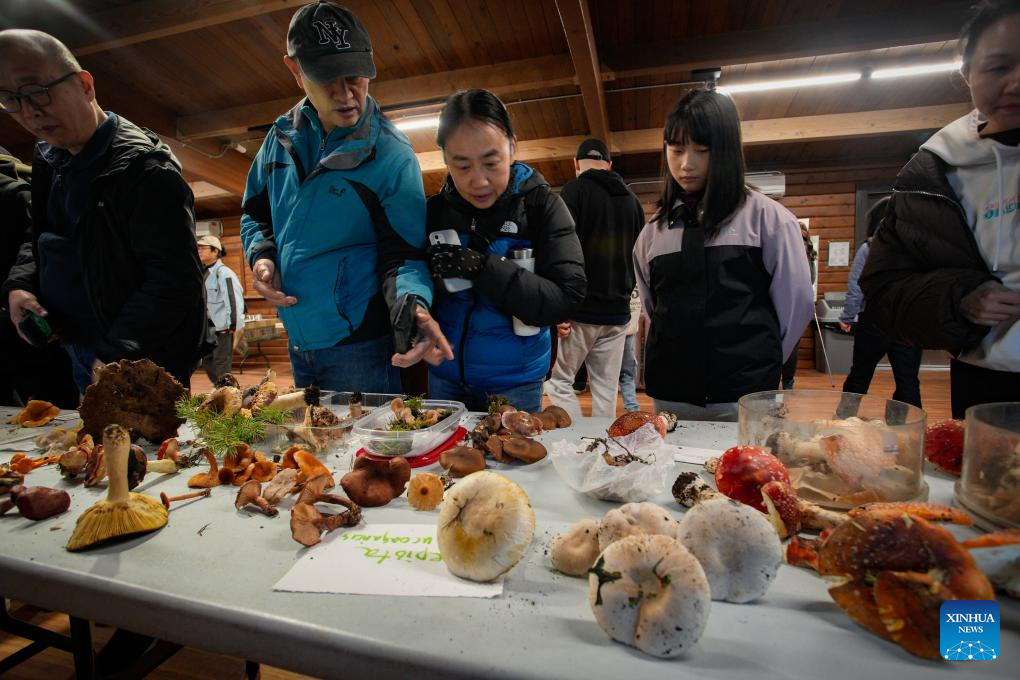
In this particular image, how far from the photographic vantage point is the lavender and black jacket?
5.28 feet

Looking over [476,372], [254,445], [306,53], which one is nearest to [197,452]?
[254,445]

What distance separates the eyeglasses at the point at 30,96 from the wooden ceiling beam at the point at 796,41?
4.76m

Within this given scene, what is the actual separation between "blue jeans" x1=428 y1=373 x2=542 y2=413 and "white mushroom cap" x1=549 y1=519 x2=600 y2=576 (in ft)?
3.03

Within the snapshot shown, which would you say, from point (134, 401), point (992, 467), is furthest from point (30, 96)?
point (992, 467)

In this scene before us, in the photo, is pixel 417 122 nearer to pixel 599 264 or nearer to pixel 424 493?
pixel 599 264

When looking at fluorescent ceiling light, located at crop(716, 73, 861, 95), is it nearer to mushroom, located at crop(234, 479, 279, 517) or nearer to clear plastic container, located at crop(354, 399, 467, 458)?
clear plastic container, located at crop(354, 399, 467, 458)

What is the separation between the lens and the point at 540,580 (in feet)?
2.34

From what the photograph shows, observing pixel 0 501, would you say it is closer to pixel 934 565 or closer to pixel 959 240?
pixel 934 565

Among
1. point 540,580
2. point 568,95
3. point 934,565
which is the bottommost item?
point 540,580

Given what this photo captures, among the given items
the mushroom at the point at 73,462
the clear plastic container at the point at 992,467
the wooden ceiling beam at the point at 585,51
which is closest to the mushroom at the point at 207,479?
the mushroom at the point at 73,462

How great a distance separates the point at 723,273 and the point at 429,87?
482 cm

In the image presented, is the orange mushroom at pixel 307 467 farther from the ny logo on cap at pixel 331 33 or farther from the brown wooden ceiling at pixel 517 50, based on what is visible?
the brown wooden ceiling at pixel 517 50

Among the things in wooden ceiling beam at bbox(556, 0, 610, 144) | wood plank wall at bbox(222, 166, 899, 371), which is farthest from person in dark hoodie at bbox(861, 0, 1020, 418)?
wood plank wall at bbox(222, 166, 899, 371)

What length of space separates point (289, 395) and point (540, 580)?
93cm
